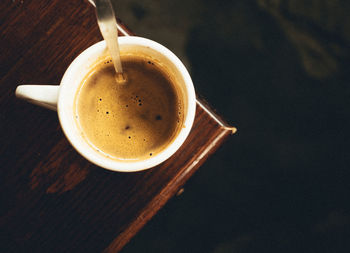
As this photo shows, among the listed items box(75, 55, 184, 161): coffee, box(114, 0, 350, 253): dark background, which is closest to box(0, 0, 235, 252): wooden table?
box(75, 55, 184, 161): coffee

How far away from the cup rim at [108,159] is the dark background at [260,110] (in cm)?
65

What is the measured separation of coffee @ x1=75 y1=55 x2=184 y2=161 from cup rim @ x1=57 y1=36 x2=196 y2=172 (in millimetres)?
76

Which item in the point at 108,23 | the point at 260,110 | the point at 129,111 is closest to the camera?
the point at 108,23

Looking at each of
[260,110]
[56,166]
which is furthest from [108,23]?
[260,110]

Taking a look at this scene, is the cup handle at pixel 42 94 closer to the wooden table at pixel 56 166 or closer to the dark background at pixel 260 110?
the wooden table at pixel 56 166

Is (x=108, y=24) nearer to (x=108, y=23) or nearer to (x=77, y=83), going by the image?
(x=108, y=23)

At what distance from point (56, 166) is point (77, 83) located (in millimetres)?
212

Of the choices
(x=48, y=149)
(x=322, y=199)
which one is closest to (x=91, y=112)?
→ (x=48, y=149)

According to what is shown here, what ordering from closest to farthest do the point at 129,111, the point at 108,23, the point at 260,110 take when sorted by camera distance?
the point at 108,23, the point at 129,111, the point at 260,110

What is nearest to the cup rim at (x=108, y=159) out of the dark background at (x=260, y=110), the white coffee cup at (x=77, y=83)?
the white coffee cup at (x=77, y=83)

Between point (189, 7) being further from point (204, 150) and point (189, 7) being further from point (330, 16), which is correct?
point (204, 150)

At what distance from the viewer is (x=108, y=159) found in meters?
0.53

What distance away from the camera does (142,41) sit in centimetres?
53

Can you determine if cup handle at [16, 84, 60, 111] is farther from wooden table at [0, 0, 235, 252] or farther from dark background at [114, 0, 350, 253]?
dark background at [114, 0, 350, 253]
